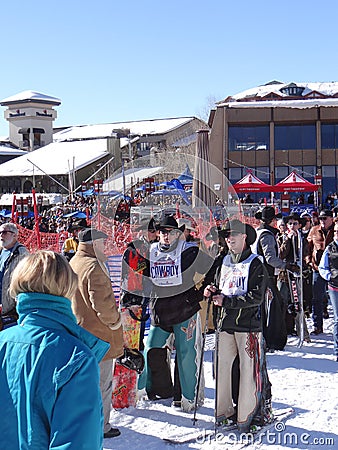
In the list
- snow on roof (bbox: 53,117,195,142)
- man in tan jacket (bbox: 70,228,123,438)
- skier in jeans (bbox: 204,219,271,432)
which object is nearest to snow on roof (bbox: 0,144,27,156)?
snow on roof (bbox: 53,117,195,142)

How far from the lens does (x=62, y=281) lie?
229 cm

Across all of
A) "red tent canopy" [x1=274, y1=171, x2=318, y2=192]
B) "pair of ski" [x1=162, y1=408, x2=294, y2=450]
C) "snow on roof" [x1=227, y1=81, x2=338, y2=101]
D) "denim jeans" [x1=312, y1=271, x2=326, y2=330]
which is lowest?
"pair of ski" [x1=162, y1=408, x2=294, y2=450]

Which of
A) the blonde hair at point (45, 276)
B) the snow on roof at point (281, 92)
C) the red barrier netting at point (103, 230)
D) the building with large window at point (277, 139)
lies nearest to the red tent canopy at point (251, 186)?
the red barrier netting at point (103, 230)

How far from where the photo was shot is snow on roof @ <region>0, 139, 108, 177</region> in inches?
2357

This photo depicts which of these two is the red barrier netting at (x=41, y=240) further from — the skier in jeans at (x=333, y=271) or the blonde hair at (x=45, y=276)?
the blonde hair at (x=45, y=276)

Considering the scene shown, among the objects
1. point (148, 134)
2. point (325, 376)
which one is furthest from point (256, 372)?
point (148, 134)

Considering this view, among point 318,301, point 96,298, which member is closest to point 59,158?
point 318,301

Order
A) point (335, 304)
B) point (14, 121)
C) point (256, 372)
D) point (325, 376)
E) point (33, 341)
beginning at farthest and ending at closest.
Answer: point (14, 121) → point (335, 304) → point (325, 376) → point (256, 372) → point (33, 341)

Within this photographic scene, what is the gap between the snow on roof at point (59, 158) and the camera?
59.9 m

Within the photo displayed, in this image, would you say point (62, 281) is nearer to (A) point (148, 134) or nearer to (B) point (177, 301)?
(B) point (177, 301)

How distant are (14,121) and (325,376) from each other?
88867 millimetres

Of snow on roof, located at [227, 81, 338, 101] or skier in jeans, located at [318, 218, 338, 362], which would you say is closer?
skier in jeans, located at [318, 218, 338, 362]

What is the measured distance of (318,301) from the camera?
9.23 m

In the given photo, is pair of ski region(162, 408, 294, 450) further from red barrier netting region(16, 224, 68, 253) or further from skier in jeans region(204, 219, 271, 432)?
red barrier netting region(16, 224, 68, 253)
